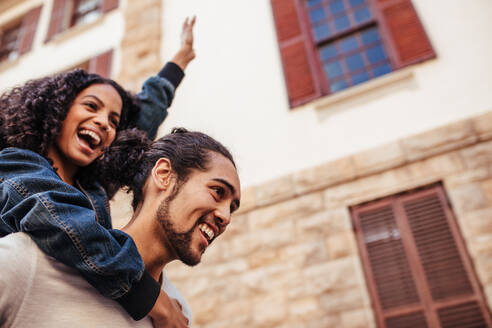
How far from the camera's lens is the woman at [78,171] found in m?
1.30

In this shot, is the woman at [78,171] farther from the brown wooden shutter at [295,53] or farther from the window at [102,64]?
the window at [102,64]

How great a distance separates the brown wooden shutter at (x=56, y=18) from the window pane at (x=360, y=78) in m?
7.16

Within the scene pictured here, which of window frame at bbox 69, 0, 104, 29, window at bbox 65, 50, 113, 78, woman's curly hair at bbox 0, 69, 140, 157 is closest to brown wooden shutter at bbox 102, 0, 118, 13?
window frame at bbox 69, 0, 104, 29

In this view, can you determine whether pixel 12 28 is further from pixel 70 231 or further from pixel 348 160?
pixel 70 231

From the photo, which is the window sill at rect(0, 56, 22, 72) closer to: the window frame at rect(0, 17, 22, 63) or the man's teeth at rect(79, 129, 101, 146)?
the window frame at rect(0, 17, 22, 63)

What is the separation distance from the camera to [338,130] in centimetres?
524

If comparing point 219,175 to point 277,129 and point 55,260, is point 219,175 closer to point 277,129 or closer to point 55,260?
point 55,260

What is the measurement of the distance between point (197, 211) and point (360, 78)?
180 inches

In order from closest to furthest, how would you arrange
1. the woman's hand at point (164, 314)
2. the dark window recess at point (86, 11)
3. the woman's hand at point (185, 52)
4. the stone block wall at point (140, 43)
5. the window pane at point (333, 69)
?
1. the woman's hand at point (164, 314)
2. the woman's hand at point (185, 52)
3. the window pane at point (333, 69)
4. the stone block wall at point (140, 43)
5. the dark window recess at point (86, 11)

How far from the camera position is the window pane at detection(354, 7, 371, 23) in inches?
243

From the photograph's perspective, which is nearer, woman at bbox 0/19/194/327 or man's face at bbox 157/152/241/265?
woman at bbox 0/19/194/327

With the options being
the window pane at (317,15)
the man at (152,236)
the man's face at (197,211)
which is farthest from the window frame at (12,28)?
the man's face at (197,211)

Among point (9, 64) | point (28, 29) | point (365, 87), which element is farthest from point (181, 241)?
point (28, 29)

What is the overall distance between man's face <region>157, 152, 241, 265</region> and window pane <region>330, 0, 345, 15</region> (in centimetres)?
537
